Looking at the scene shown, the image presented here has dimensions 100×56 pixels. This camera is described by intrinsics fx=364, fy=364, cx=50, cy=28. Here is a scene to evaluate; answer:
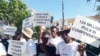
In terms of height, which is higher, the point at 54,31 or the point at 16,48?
the point at 54,31

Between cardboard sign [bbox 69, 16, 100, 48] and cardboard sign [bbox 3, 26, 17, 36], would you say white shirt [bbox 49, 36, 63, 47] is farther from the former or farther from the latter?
cardboard sign [bbox 3, 26, 17, 36]

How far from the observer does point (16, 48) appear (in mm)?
8328

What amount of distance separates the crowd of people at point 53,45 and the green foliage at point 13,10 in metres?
37.7

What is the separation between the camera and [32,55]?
747cm

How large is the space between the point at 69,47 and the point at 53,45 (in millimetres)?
616

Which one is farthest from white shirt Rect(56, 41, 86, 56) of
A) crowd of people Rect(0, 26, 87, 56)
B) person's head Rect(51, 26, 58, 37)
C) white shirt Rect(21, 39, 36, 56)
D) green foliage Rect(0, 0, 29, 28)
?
green foliage Rect(0, 0, 29, 28)

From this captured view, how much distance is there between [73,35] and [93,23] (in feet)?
1.41

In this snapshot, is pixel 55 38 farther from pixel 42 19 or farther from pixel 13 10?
pixel 13 10

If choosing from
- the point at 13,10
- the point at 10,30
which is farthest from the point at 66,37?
the point at 13,10

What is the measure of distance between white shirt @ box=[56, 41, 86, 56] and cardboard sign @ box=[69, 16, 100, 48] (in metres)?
0.18

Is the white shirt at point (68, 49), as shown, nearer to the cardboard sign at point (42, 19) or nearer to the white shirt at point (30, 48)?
the white shirt at point (30, 48)

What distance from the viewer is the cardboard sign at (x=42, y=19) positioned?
28.4ft

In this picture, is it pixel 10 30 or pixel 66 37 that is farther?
pixel 10 30

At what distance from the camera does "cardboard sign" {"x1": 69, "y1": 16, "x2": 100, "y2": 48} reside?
6574 millimetres
